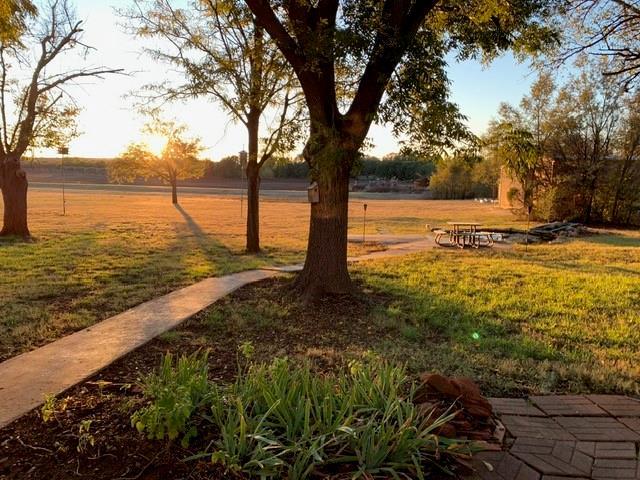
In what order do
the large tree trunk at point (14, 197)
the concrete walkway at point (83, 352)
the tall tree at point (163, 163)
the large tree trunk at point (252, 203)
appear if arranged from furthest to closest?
the tall tree at point (163, 163) < the large tree trunk at point (14, 197) < the large tree trunk at point (252, 203) < the concrete walkway at point (83, 352)

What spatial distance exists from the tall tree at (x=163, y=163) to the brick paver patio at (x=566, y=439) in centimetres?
4033

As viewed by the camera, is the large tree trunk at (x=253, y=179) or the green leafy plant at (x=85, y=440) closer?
the green leafy plant at (x=85, y=440)

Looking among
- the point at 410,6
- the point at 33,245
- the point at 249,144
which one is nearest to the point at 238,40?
the point at 249,144

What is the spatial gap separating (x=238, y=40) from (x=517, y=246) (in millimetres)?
10402

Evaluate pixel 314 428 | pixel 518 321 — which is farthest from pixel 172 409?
pixel 518 321

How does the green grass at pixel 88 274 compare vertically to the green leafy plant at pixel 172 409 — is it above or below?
below

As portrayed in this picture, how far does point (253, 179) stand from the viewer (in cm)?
1277

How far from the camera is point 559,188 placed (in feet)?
82.5

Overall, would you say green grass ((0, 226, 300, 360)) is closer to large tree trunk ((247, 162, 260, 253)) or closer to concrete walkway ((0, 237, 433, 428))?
concrete walkway ((0, 237, 433, 428))

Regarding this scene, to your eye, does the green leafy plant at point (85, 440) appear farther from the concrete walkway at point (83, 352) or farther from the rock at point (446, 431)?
the rock at point (446, 431)

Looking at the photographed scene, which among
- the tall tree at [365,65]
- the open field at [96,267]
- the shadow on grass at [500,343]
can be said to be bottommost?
the open field at [96,267]

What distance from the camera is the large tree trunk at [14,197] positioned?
14.7 m

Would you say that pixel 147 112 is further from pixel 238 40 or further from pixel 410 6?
pixel 410 6

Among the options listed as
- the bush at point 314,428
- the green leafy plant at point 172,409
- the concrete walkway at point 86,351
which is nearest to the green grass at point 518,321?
the bush at point 314,428
